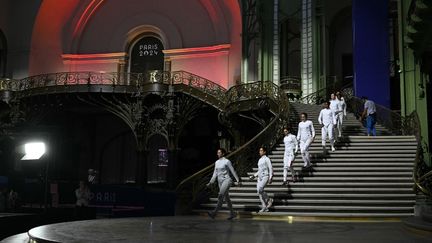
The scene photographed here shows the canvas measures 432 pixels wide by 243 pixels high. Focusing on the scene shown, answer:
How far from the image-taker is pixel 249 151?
51.8ft

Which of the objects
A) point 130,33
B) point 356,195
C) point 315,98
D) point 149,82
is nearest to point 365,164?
point 356,195

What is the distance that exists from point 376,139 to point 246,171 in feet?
14.1

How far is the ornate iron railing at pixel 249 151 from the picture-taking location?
1373 centimetres

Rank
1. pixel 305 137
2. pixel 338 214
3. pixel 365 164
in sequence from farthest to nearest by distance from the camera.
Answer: pixel 365 164 < pixel 305 137 < pixel 338 214

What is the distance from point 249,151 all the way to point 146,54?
1953cm

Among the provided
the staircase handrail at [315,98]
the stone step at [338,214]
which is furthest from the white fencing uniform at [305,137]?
the staircase handrail at [315,98]

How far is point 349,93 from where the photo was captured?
83.7ft

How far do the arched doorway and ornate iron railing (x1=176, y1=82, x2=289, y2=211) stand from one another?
12073mm

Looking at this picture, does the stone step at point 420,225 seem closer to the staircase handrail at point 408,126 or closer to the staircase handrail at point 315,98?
the staircase handrail at point 408,126

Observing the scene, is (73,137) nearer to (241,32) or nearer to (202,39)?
(202,39)

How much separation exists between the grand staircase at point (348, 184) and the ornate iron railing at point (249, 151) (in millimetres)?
425

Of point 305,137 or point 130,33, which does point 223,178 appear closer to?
point 305,137

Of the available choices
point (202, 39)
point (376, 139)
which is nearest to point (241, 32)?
point (202, 39)

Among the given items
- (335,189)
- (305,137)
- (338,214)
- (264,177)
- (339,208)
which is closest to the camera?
(338,214)
